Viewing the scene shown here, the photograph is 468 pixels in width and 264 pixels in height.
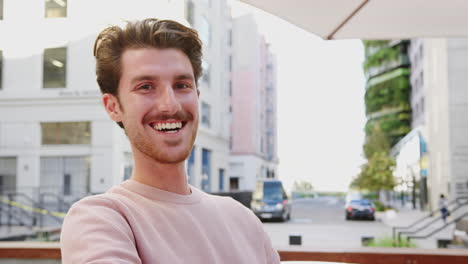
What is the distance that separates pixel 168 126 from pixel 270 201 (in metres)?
21.7

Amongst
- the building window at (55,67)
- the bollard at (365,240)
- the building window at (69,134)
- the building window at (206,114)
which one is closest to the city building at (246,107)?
the building window at (206,114)

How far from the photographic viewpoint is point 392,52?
→ 169 ft

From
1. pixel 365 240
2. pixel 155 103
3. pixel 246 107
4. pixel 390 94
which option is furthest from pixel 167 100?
pixel 390 94

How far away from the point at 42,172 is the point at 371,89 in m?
44.2

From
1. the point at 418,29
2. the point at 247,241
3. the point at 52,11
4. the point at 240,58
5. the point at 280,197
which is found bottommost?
the point at 280,197

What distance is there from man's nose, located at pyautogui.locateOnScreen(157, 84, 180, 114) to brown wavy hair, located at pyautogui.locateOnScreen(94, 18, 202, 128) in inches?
5.5

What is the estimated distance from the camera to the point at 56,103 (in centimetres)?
2169

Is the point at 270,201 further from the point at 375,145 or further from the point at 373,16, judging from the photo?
the point at 375,145

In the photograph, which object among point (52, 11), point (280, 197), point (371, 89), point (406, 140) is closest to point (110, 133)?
point (52, 11)

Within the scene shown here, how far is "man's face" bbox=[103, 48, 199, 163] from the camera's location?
1.42 m

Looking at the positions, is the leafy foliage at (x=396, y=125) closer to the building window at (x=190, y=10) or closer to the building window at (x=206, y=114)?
the building window at (x=206, y=114)

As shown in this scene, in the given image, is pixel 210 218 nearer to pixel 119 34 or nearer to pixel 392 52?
pixel 119 34

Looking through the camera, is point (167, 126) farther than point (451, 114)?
No

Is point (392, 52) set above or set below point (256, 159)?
above
